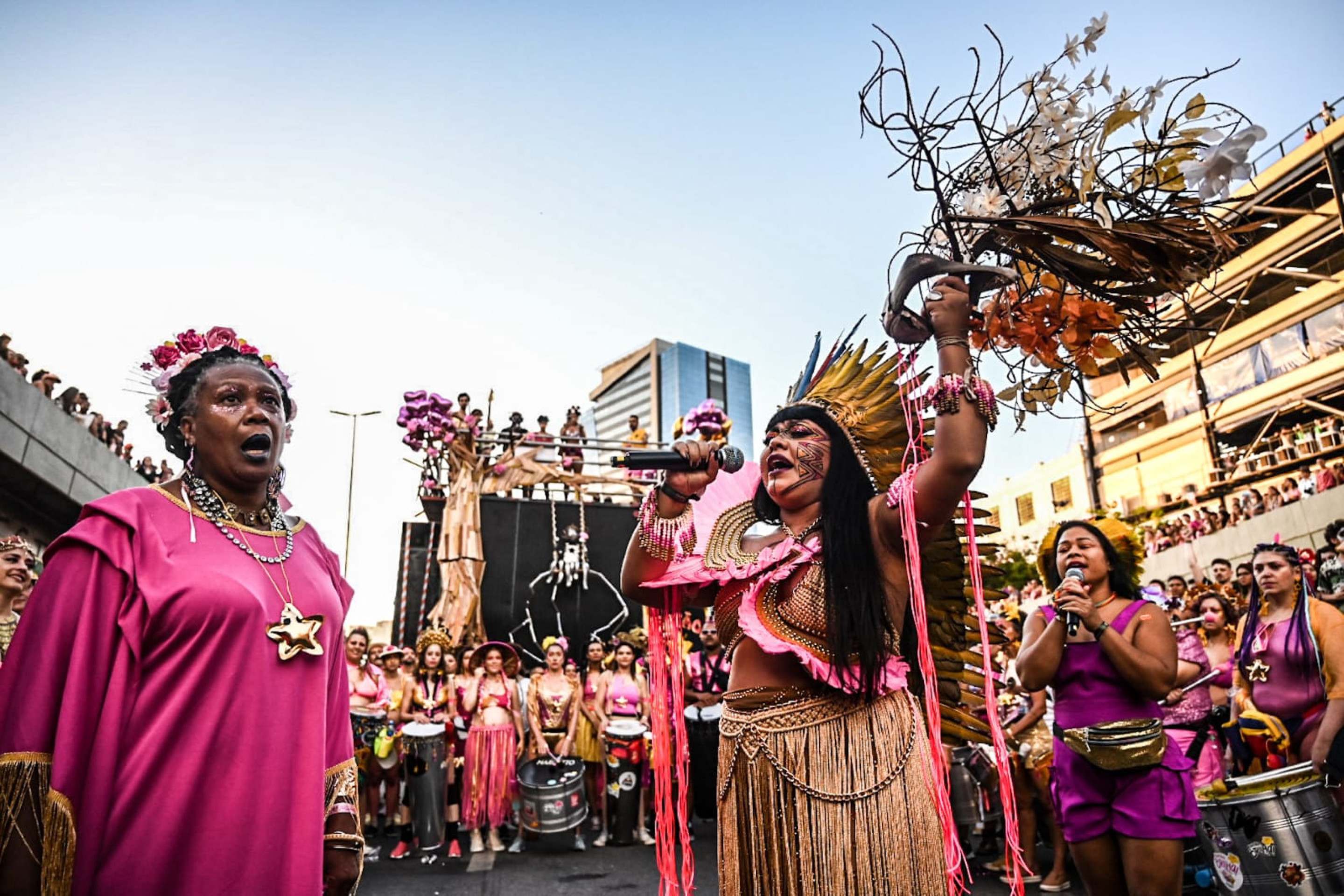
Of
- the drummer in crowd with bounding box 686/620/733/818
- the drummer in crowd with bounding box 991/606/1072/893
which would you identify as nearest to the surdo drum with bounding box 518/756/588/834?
the drummer in crowd with bounding box 686/620/733/818

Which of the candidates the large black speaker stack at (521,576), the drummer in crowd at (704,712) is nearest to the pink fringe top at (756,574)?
the drummer in crowd at (704,712)

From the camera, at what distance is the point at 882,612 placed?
7.79 feet

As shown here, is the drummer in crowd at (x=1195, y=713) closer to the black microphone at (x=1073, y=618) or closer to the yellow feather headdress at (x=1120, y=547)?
the yellow feather headdress at (x=1120, y=547)

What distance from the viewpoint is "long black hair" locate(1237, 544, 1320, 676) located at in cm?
415

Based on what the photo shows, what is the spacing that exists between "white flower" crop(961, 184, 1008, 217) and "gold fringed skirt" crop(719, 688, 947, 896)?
1.34m

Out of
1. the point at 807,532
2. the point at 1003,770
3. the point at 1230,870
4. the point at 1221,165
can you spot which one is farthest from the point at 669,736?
the point at 1230,870

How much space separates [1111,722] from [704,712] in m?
5.35

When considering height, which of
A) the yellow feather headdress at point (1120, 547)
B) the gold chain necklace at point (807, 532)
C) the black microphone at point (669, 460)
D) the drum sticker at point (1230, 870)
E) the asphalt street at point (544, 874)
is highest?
the black microphone at point (669, 460)

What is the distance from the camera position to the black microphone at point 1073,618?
10.5 ft

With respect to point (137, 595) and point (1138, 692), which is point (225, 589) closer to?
point (137, 595)

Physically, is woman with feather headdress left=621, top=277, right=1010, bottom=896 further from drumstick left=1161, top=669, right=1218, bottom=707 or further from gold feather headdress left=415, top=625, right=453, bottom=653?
gold feather headdress left=415, top=625, right=453, bottom=653

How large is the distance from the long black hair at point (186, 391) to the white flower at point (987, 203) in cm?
201

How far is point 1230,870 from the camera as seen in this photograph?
364 cm

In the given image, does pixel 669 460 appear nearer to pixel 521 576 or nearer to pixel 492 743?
pixel 492 743
